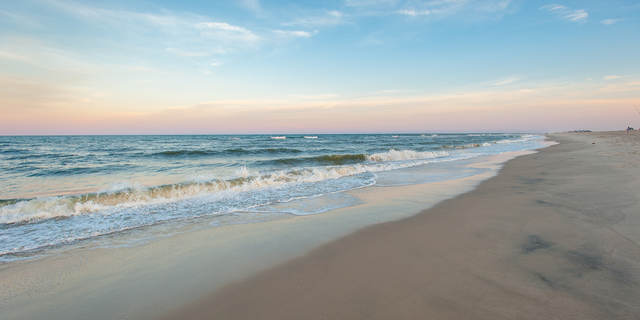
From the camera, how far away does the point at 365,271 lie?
309cm

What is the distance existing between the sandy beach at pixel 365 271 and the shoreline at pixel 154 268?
0.05 ft

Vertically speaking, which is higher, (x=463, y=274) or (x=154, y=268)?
→ (x=463, y=274)

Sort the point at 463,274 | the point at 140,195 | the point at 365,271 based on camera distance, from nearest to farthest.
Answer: the point at 463,274
the point at 365,271
the point at 140,195

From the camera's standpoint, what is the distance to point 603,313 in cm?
218

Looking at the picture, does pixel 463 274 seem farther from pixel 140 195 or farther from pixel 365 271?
pixel 140 195

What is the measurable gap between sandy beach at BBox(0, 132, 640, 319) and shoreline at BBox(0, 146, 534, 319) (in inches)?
0.6

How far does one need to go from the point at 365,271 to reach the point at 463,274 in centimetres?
104

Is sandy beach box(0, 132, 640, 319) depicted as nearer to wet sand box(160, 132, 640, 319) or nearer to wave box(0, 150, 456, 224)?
wet sand box(160, 132, 640, 319)

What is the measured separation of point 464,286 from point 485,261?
732 millimetres

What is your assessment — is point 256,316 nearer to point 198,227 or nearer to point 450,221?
point 198,227

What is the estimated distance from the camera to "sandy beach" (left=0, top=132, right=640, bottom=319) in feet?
7.94

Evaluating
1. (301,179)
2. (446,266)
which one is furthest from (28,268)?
(301,179)

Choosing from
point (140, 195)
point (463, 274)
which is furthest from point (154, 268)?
point (140, 195)

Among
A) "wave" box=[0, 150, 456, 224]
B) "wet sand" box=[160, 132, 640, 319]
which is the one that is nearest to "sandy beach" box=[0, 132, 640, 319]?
"wet sand" box=[160, 132, 640, 319]
